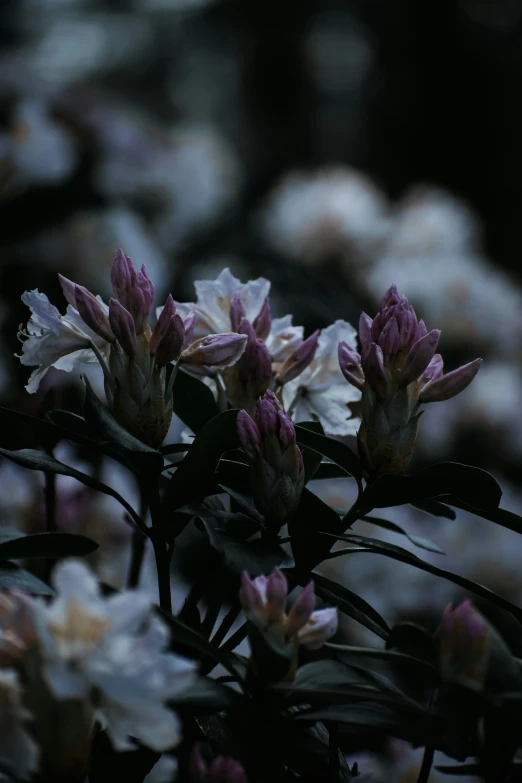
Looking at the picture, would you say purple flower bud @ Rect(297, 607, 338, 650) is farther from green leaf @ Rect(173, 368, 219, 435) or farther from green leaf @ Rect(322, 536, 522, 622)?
→ green leaf @ Rect(173, 368, 219, 435)

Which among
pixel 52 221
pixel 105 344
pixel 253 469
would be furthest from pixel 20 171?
pixel 253 469

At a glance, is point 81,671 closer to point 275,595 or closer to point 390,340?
point 275,595

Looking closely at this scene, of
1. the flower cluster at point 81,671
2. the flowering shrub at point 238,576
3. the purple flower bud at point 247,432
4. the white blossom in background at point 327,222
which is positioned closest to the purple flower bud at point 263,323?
the flowering shrub at point 238,576

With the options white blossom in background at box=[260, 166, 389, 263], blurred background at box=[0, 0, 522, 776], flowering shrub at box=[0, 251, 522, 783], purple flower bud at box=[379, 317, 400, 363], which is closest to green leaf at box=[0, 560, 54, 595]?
flowering shrub at box=[0, 251, 522, 783]

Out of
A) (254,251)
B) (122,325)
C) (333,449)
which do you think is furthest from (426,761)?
(254,251)

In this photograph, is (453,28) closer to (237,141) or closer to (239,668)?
(237,141)

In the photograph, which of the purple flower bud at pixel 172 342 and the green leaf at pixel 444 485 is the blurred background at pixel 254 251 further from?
the green leaf at pixel 444 485
